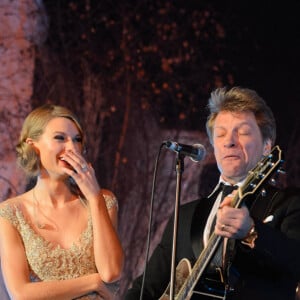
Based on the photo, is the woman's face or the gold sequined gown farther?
the woman's face

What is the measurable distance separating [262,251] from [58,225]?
48.3 inches

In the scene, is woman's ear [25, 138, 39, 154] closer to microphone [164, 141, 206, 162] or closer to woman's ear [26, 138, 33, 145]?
woman's ear [26, 138, 33, 145]

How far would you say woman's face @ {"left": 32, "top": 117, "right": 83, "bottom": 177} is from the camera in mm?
3596

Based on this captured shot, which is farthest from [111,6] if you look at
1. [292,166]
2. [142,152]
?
[292,166]

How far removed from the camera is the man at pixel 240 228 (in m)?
2.83

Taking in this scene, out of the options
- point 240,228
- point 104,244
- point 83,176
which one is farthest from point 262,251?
point 83,176

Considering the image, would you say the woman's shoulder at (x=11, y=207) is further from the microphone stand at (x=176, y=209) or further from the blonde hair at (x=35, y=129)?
the microphone stand at (x=176, y=209)

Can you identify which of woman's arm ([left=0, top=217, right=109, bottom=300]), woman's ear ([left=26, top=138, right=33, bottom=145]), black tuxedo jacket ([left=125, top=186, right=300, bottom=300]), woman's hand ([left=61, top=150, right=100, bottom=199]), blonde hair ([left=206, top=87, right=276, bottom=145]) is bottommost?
woman's arm ([left=0, top=217, right=109, bottom=300])

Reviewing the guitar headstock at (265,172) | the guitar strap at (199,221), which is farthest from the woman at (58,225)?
the guitar headstock at (265,172)

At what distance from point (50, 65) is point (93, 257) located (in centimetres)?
208

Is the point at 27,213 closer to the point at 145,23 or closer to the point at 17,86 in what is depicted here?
the point at 17,86

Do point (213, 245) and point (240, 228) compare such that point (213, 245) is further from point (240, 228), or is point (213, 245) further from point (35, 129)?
point (35, 129)

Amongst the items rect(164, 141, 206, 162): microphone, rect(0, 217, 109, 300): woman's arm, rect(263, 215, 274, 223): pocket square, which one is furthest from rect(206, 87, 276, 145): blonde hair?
rect(0, 217, 109, 300): woman's arm

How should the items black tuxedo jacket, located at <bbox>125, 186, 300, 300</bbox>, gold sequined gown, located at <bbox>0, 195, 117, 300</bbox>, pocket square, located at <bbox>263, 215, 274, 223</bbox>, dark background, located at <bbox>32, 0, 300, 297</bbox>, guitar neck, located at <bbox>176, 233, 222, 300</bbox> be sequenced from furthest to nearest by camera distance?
dark background, located at <bbox>32, 0, 300, 297</bbox> < gold sequined gown, located at <bbox>0, 195, 117, 300</bbox> < pocket square, located at <bbox>263, 215, 274, 223</bbox> < guitar neck, located at <bbox>176, 233, 222, 300</bbox> < black tuxedo jacket, located at <bbox>125, 186, 300, 300</bbox>
